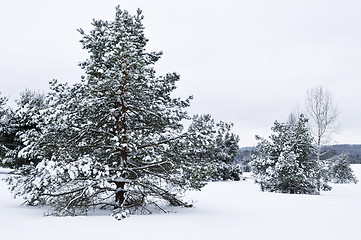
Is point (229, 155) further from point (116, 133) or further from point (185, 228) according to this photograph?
point (185, 228)

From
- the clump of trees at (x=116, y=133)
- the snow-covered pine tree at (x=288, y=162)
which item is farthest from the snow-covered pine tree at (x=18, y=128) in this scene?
the snow-covered pine tree at (x=288, y=162)

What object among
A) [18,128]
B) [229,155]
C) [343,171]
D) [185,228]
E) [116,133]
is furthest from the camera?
[229,155]

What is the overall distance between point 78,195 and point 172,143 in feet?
9.94

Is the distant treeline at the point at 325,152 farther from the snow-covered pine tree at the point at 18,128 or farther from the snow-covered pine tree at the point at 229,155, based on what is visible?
the snow-covered pine tree at the point at 18,128

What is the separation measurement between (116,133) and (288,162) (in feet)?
38.5

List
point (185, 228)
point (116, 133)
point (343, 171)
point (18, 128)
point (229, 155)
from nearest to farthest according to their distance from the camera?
point (185, 228), point (116, 133), point (18, 128), point (343, 171), point (229, 155)

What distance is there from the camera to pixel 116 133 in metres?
7.31

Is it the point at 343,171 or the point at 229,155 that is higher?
the point at 229,155

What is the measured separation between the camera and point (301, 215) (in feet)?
24.8

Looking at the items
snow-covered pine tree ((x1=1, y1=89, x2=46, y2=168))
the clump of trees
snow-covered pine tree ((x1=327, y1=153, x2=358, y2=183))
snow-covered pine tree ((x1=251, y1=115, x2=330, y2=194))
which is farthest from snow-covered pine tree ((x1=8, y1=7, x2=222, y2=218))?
snow-covered pine tree ((x1=327, y1=153, x2=358, y2=183))

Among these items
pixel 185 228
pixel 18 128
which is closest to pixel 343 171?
pixel 185 228

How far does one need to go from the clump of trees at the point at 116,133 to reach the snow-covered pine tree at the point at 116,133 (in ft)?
0.09

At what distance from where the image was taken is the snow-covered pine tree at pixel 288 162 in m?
15.4

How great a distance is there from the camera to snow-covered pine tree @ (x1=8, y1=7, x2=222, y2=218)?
263 inches
